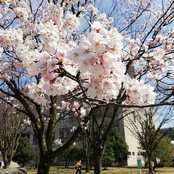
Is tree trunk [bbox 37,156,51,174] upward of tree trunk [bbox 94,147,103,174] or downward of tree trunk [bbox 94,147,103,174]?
downward

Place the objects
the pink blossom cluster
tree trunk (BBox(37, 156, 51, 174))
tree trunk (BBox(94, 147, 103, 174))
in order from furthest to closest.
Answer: tree trunk (BBox(94, 147, 103, 174)) < tree trunk (BBox(37, 156, 51, 174)) < the pink blossom cluster

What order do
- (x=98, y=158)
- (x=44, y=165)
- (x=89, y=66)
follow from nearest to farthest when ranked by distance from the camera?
(x=89, y=66) < (x=44, y=165) < (x=98, y=158)

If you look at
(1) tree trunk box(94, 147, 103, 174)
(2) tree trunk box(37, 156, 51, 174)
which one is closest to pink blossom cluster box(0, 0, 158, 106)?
(2) tree trunk box(37, 156, 51, 174)

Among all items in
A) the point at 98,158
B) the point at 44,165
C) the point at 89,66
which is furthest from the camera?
the point at 98,158

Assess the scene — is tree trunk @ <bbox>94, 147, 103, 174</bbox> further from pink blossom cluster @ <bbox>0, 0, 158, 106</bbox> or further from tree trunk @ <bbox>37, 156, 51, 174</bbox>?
pink blossom cluster @ <bbox>0, 0, 158, 106</bbox>

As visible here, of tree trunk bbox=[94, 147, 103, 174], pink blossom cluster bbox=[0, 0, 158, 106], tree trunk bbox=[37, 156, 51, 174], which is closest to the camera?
pink blossom cluster bbox=[0, 0, 158, 106]

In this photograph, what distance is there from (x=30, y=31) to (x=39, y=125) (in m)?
2.76

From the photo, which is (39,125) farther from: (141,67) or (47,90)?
(47,90)

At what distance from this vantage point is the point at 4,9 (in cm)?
883

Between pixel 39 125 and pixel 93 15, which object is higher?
pixel 93 15

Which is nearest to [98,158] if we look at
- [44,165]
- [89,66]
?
[44,165]

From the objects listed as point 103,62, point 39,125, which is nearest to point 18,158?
point 39,125

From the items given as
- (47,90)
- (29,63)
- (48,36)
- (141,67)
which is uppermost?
(141,67)

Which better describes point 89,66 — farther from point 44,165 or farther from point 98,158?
point 98,158
